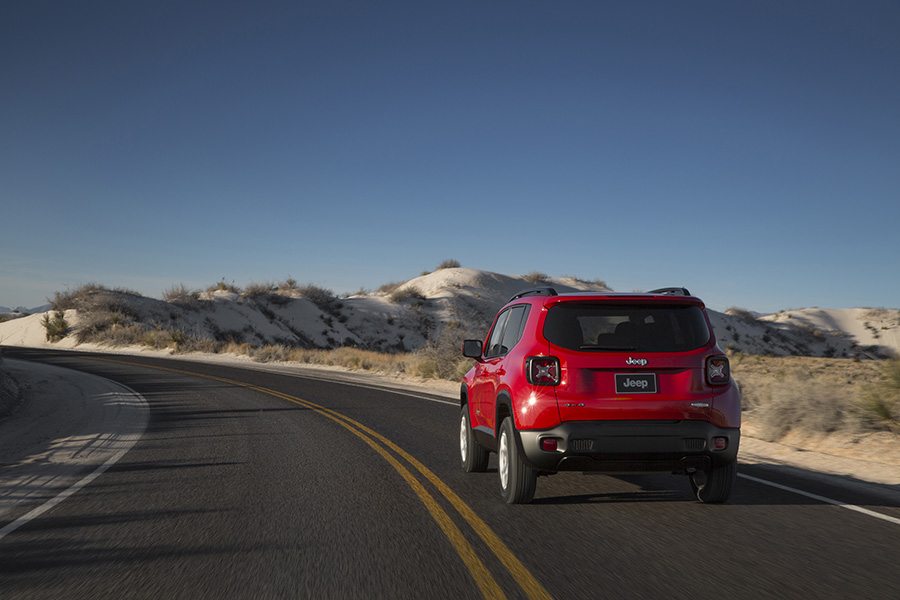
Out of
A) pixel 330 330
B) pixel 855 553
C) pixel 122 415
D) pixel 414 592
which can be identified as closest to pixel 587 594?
pixel 414 592

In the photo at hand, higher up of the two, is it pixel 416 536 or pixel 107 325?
pixel 107 325

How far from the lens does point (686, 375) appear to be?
6316 mm

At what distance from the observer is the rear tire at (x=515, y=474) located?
6648mm

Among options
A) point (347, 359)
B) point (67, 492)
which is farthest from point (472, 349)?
point (347, 359)

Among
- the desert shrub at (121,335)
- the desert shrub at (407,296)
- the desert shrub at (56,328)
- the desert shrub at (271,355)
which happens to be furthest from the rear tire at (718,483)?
the desert shrub at (407,296)

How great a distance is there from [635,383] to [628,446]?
54 centimetres

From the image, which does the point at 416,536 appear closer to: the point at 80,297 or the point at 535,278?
the point at 80,297

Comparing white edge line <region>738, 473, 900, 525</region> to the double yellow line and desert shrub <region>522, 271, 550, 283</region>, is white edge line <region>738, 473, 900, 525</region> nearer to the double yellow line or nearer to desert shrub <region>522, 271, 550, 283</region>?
the double yellow line

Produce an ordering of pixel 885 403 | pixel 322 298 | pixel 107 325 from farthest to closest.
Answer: pixel 322 298 → pixel 107 325 → pixel 885 403

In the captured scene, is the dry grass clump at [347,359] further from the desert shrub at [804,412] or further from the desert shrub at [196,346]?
the desert shrub at [804,412]

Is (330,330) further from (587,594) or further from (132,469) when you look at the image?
(587,594)

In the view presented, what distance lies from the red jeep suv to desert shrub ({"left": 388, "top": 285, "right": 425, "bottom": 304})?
70.2 meters

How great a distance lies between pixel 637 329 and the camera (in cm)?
694

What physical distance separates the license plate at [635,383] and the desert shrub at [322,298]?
6573 cm
